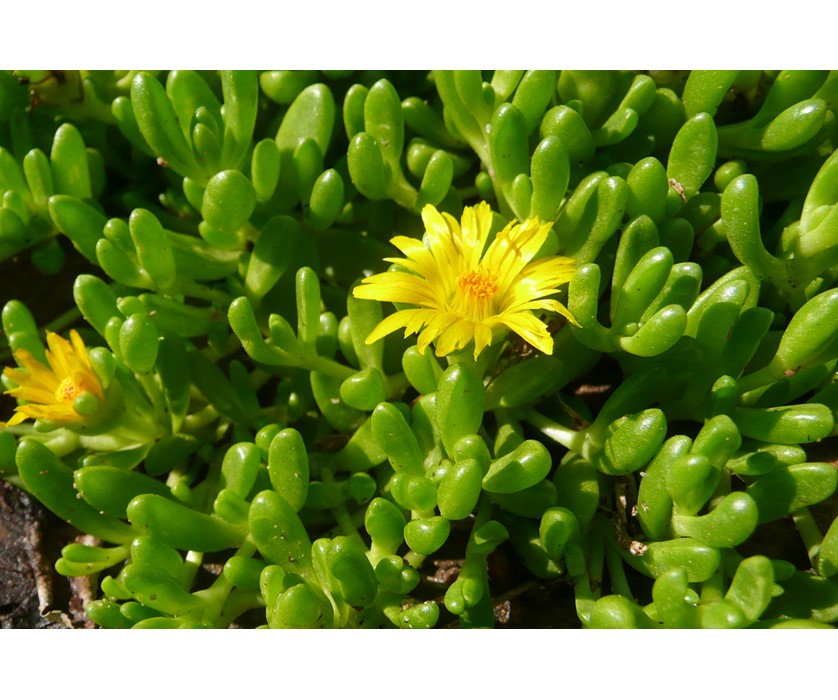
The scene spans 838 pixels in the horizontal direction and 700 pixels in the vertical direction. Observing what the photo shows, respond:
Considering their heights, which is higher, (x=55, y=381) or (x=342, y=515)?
(x=55, y=381)

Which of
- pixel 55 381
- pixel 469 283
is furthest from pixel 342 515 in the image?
pixel 55 381

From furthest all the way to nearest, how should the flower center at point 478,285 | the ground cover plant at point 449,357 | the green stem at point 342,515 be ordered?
the green stem at point 342,515 → the flower center at point 478,285 → the ground cover plant at point 449,357

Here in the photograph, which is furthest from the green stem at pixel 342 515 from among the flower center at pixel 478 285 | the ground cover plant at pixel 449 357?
the flower center at pixel 478 285

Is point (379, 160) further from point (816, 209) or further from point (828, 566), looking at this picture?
point (828, 566)

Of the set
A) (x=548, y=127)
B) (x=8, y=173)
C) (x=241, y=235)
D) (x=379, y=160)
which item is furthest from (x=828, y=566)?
(x=8, y=173)

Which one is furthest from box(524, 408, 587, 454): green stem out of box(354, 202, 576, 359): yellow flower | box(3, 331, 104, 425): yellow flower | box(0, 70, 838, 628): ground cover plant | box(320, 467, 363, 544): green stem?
box(3, 331, 104, 425): yellow flower

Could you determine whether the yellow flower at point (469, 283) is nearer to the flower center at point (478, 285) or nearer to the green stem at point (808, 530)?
the flower center at point (478, 285)

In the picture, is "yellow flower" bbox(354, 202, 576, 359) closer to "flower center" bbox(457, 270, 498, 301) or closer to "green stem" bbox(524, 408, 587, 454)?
"flower center" bbox(457, 270, 498, 301)

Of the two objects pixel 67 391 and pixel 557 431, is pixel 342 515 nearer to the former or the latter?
pixel 557 431

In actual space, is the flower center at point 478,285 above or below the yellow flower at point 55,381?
above
